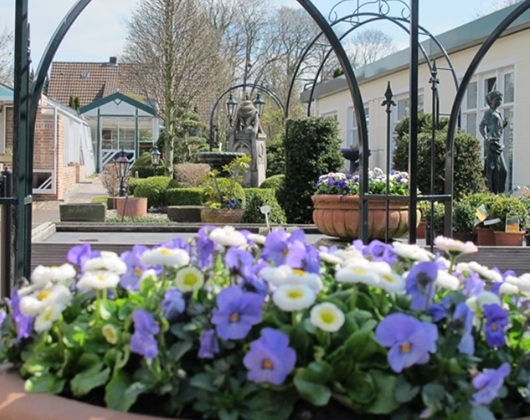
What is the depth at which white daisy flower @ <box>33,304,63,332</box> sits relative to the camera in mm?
1218

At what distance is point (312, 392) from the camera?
108cm

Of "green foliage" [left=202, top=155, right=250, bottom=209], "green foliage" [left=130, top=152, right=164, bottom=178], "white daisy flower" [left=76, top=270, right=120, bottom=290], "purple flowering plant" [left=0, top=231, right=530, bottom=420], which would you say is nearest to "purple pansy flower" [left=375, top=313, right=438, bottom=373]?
"purple flowering plant" [left=0, top=231, right=530, bottom=420]

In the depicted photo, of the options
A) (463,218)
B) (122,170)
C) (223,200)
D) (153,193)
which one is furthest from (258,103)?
(463,218)

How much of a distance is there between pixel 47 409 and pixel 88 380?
9 cm

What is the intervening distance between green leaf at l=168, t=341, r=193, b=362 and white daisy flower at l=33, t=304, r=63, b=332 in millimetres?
221

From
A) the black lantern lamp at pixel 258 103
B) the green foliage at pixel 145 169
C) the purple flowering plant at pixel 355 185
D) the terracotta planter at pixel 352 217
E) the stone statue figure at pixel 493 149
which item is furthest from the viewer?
the green foliage at pixel 145 169

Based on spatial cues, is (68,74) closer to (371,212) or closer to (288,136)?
(288,136)

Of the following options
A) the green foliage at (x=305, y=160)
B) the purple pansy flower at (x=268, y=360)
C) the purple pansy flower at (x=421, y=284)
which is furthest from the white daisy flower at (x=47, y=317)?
the green foliage at (x=305, y=160)

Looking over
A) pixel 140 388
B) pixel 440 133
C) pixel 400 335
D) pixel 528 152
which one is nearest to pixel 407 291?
pixel 400 335

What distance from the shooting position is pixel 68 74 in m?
42.8

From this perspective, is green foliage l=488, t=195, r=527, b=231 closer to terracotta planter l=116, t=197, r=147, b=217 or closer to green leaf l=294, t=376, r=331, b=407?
green leaf l=294, t=376, r=331, b=407

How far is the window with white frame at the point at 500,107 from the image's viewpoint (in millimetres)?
12867

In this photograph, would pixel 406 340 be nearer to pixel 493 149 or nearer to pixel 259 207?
pixel 259 207

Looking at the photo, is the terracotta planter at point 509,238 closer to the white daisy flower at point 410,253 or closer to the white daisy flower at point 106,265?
the white daisy flower at point 410,253
